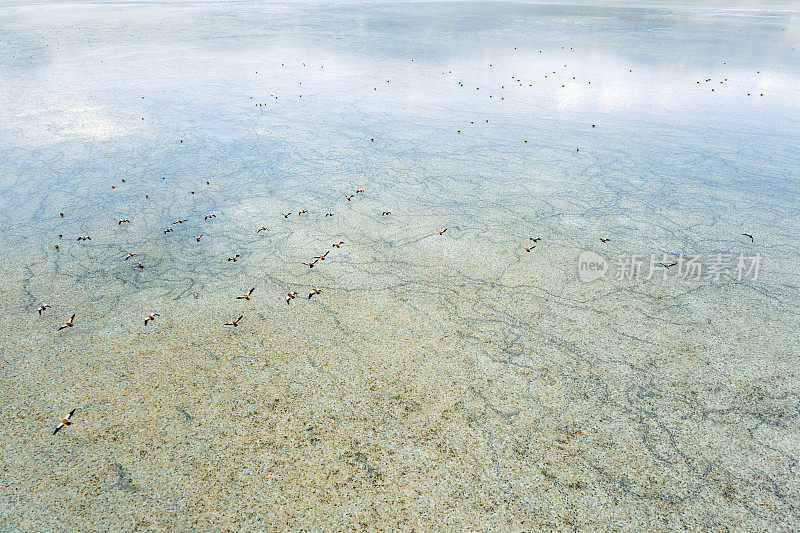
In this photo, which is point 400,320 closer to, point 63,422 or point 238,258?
point 238,258

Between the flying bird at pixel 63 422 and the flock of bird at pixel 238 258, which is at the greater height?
the flock of bird at pixel 238 258

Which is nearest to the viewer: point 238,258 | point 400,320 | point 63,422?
point 63,422

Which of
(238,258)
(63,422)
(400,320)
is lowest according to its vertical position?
(63,422)

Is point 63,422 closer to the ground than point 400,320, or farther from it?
closer to the ground

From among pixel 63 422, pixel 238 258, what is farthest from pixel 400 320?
pixel 63 422

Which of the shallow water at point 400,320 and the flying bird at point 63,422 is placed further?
the flying bird at point 63,422

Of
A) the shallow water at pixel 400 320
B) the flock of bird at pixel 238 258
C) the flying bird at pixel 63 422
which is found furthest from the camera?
the flock of bird at pixel 238 258

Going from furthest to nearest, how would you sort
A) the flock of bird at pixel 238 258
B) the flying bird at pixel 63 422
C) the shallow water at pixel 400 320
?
1. the flock of bird at pixel 238 258
2. the flying bird at pixel 63 422
3. the shallow water at pixel 400 320

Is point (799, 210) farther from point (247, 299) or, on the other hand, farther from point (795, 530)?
point (247, 299)

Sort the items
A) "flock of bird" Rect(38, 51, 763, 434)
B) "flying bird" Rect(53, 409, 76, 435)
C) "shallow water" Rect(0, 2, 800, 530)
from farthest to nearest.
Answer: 1. "flock of bird" Rect(38, 51, 763, 434)
2. "flying bird" Rect(53, 409, 76, 435)
3. "shallow water" Rect(0, 2, 800, 530)

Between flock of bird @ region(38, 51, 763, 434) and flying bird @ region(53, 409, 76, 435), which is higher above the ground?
flock of bird @ region(38, 51, 763, 434)

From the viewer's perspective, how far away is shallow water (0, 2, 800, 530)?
2.67 meters

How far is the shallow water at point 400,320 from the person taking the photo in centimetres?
267

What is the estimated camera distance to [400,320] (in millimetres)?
4020
